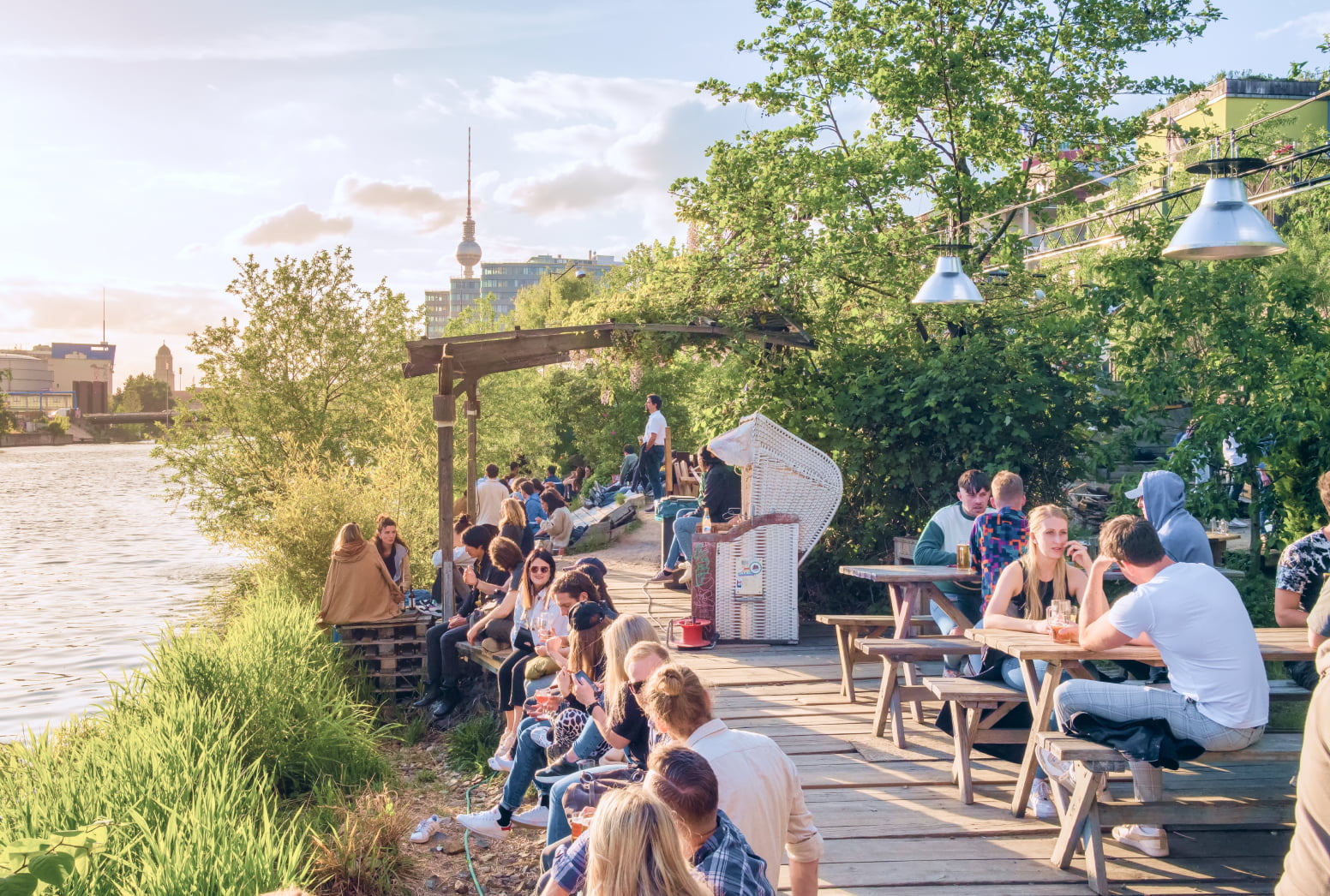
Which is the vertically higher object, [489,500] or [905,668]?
[489,500]

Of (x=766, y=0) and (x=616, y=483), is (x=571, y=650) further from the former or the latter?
(x=616, y=483)

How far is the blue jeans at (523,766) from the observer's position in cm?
548

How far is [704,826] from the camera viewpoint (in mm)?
2576

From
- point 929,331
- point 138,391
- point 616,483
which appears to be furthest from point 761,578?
point 138,391

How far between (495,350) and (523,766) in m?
5.98

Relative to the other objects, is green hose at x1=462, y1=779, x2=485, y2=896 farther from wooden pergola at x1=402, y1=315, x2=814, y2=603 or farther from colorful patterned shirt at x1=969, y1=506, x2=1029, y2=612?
wooden pergola at x1=402, y1=315, x2=814, y2=603

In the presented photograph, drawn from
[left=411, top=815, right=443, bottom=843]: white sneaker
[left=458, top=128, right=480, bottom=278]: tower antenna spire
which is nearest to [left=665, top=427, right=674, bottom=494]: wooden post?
[left=411, top=815, right=443, bottom=843]: white sneaker

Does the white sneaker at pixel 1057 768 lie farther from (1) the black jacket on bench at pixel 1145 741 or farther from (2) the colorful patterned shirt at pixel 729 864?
(2) the colorful patterned shirt at pixel 729 864

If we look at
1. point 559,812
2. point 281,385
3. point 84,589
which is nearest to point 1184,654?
point 559,812

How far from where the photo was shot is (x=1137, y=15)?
1148 centimetres

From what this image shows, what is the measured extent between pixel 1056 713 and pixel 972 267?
7634 mm

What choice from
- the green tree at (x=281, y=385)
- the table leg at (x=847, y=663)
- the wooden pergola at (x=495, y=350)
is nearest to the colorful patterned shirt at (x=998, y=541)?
the table leg at (x=847, y=663)

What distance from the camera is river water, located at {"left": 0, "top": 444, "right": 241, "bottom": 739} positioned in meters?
15.2

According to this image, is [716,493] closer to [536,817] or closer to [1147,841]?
[536,817]
